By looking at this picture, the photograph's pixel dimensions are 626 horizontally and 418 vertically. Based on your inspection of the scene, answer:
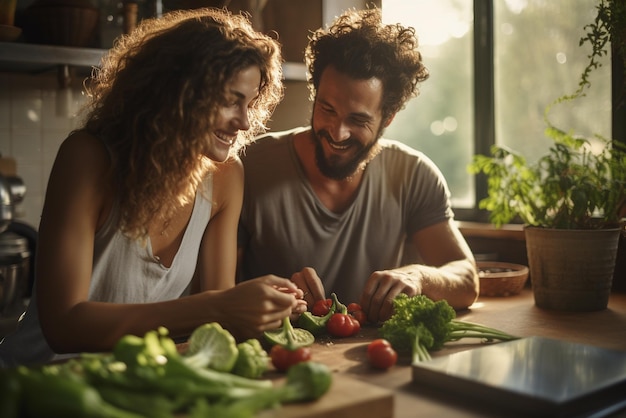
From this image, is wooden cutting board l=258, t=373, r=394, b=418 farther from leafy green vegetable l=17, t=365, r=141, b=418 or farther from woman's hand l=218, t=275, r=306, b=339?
woman's hand l=218, t=275, r=306, b=339

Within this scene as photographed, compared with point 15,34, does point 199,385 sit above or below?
below

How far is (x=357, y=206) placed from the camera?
2.35 metres

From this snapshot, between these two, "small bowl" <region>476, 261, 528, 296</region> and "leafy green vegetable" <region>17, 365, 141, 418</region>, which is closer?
"leafy green vegetable" <region>17, 365, 141, 418</region>

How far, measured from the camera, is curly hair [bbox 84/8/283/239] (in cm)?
173

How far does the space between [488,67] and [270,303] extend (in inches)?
78.1

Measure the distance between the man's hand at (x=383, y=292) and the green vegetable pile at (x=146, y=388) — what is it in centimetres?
66

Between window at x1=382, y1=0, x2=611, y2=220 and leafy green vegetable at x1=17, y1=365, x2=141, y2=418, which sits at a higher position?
window at x1=382, y1=0, x2=611, y2=220

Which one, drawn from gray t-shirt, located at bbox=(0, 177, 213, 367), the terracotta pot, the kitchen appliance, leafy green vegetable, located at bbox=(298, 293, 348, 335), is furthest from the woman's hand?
the kitchen appliance

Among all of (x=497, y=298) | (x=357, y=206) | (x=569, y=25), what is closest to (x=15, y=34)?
(x=357, y=206)

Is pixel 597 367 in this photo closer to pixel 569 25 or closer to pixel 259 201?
pixel 259 201

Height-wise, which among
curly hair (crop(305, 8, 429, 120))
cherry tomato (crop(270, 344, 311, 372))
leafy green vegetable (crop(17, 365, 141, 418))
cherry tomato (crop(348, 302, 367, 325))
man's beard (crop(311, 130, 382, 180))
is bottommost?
cherry tomato (crop(348, 302, 367, 325))

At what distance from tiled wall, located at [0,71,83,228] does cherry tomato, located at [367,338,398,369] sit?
1934mm

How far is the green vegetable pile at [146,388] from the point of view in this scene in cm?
91

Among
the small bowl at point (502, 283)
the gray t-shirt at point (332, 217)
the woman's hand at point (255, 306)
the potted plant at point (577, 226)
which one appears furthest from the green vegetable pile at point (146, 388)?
the small bowl at point (502, 283)
